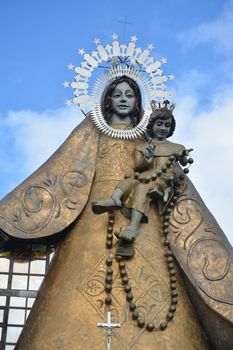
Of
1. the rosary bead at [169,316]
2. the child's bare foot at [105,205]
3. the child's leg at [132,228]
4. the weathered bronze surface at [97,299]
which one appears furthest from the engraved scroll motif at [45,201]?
the rosary bead at [169,316]

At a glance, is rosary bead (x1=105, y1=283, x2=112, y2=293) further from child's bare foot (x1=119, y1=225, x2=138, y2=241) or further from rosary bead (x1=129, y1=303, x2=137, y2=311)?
child's bare foot (x1=119, y1=225, x2=138, y2=241)

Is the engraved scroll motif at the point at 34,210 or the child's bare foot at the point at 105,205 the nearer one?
the child's bare foot at the point at 105,205

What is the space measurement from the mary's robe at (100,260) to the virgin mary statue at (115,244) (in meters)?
0.01

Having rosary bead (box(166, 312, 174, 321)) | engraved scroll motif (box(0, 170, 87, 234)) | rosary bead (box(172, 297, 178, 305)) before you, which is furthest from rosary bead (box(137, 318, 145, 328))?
engraved scroll motif (box(0, 170, 87, 234))

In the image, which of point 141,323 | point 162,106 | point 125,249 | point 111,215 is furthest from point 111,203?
point 162,106

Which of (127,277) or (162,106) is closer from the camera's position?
(127,277)

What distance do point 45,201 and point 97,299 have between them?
1.47 m

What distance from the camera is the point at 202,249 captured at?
8.28 m

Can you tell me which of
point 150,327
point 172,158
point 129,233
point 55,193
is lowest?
point 150,327

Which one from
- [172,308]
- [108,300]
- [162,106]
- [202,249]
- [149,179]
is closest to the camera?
[108,300]

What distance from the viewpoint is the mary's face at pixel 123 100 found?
917 centimetres

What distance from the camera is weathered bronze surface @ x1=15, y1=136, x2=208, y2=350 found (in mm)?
7551

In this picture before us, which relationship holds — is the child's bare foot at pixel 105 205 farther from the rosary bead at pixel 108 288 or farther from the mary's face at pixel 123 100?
the mary's face at pixel 123 100

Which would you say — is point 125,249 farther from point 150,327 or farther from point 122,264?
point 150,327
